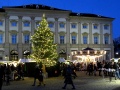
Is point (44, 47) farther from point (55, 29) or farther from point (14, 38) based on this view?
point (55, 29)

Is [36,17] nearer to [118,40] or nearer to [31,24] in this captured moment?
[31,24]

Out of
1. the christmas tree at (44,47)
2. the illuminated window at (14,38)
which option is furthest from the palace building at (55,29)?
the christmas tree at (44,47)

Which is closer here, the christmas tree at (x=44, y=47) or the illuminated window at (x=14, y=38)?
the christmas tree at (x=44, y=47)

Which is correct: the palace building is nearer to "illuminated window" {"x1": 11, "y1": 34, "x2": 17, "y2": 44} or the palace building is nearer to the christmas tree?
"illuminated window" {"x1": 11, "y1": 34, "x2": 17, "y2": 44}

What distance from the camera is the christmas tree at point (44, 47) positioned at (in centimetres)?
3347

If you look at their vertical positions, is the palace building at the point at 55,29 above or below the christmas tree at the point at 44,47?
above

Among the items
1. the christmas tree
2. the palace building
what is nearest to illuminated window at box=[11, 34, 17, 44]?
the palace building

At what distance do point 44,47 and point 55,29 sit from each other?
953 inches

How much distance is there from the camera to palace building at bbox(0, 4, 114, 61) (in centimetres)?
5516

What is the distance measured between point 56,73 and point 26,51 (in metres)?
24.7

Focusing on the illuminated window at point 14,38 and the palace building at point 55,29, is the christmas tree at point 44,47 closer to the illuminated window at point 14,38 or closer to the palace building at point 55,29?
the palace building at point 55,29

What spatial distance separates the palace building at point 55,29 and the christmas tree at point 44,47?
2012cm

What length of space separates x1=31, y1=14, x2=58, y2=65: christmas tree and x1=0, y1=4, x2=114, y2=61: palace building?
66.0 feet

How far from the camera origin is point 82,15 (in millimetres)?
61500
